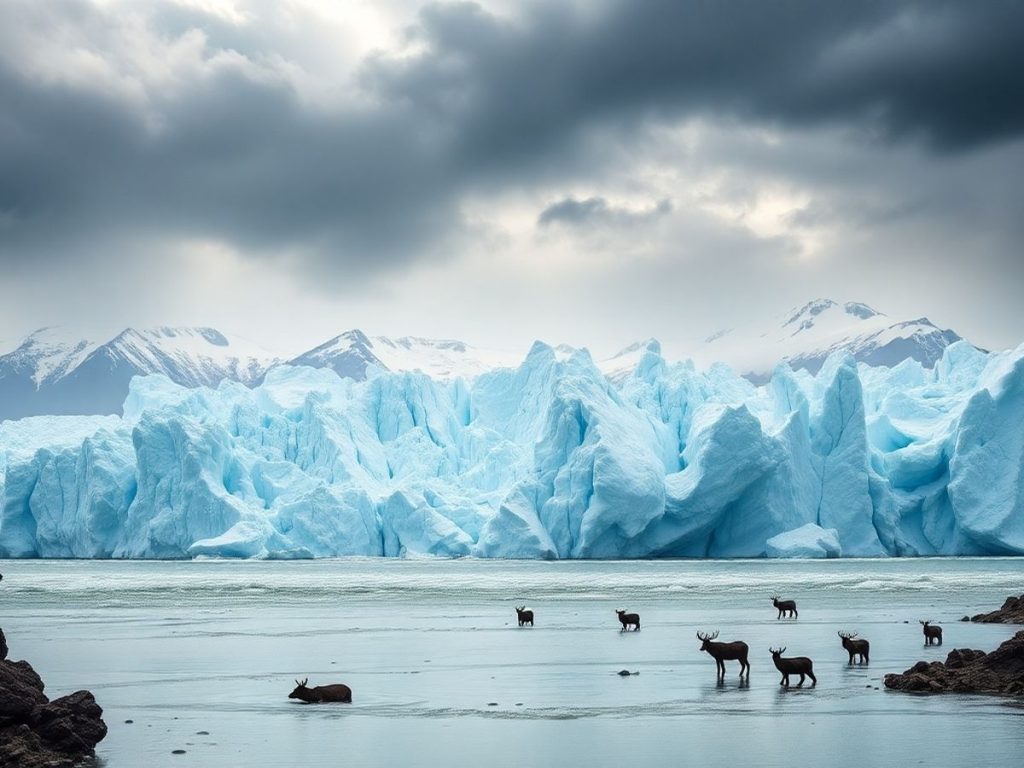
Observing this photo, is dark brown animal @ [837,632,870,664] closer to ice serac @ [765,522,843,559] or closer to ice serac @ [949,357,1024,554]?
ice serac @ [765,522,843,559]

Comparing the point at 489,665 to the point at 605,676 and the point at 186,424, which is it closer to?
the point at 605,676

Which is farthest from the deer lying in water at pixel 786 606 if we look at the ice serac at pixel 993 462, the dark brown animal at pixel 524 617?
the ice serac at pixel 993 462

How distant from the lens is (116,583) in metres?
41.4

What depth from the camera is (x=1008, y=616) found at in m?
22.2

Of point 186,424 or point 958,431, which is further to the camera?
point 186,424

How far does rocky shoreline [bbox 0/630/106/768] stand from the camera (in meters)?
9.07

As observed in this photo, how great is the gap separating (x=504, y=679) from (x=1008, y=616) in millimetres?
11949

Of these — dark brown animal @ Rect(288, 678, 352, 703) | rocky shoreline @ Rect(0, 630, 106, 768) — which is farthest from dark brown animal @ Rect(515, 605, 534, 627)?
rocky shoreline @ Rect(0, 630, 106, 768)

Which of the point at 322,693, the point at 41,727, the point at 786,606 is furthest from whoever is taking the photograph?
the point at 786,606

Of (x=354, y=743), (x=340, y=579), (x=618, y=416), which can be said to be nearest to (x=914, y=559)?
(x=618, y=416)

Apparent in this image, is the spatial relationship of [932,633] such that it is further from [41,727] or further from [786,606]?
[41,727]

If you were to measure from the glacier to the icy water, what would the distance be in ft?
67.1

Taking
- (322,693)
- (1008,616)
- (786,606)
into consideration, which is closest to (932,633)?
(1008,616)

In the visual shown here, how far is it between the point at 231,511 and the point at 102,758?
50250mm
